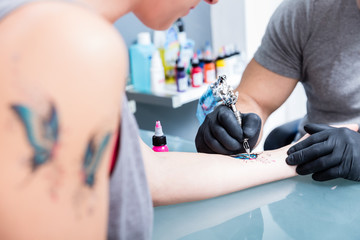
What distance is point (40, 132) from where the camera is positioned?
0.40m

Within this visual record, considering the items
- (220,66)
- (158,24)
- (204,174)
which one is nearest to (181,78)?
(220,66)

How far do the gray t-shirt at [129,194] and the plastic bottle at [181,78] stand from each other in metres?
1.42

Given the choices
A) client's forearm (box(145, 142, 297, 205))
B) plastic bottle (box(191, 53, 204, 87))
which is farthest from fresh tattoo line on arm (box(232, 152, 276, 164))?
plastic bottle (box(191, 53, 204, 87))

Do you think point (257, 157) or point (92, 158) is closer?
point (92, 158)

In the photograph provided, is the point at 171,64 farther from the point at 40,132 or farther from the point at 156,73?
the point at 40,132

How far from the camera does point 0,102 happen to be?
15.5 inches

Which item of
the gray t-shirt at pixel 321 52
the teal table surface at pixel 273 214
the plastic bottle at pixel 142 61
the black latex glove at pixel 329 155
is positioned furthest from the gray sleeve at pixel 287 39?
the plastic bottle at pixel 142 61

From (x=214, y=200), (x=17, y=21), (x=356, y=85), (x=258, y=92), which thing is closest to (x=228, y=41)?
(x=258, y=92)

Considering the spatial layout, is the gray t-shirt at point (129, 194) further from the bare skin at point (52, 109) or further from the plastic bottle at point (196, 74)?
the plastic bottle at point (196, 74)

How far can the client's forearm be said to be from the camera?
870 mm

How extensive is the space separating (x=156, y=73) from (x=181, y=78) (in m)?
0.14

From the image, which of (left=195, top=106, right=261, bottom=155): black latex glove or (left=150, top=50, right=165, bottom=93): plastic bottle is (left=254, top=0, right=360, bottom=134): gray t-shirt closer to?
(left=195, top=106, right=261, bottom=155): black latex glove

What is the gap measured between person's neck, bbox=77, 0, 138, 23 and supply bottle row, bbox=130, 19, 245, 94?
53.9 inches

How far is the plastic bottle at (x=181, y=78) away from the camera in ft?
6.61
